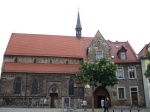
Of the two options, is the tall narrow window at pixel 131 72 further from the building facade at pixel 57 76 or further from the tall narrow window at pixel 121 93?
the tall narrow window at pixel 121 93

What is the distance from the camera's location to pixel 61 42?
136 ft

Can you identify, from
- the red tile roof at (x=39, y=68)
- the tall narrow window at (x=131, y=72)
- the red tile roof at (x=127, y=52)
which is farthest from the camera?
the red tile roof at (x=127, y=52)

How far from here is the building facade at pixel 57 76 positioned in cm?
3344

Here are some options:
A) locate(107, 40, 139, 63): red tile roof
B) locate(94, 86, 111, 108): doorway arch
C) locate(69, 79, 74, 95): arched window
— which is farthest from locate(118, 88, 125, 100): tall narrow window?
locate(69, 79, 74, 95): arched window

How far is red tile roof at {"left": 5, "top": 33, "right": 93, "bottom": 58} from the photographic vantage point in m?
37.8

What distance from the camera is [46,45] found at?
39906 mm

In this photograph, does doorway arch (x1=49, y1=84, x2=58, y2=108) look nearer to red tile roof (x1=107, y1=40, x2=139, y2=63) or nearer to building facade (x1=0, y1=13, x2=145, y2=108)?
building facade (x1=0, y1=13, x2=145, y2=108)

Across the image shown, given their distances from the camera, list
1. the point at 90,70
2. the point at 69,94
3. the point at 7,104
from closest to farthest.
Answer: the point at 90,70 < the point at 7,104 < the point at 69,94

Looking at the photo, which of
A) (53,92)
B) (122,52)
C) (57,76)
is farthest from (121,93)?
(53,92)

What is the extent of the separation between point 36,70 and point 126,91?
1539 cm

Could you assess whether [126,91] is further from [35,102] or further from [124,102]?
[35,102]

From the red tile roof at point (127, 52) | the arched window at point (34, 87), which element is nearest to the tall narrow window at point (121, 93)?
the red tile roof at point (127, 52)

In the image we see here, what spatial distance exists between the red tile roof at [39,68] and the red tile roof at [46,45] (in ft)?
7.20

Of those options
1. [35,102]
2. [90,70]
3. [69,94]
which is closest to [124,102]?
[69,94]
